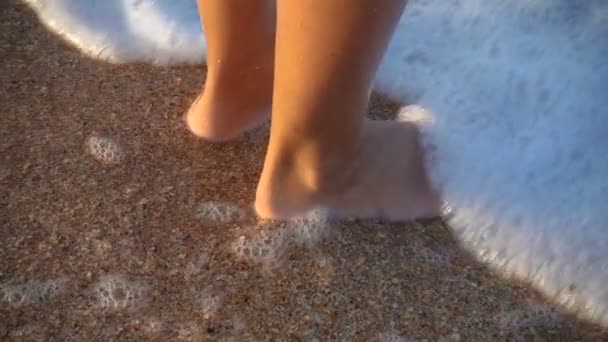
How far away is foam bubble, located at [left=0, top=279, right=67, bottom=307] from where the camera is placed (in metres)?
1.27

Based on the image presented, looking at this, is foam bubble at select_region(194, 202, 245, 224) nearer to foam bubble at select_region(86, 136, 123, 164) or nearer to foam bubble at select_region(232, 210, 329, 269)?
foam bubble at select_region(232, 210, 329, 269)

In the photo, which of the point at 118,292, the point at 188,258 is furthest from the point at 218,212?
the point at 118,292

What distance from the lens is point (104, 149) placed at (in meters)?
1.55

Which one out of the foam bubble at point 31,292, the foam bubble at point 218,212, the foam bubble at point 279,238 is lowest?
the foam bubble at point 31,292

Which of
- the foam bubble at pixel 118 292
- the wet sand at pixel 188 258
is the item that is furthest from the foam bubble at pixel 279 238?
the foam bubble at pixel 118 292

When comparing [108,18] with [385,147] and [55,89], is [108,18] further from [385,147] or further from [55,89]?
[385,147]

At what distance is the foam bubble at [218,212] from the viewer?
56.6 inches

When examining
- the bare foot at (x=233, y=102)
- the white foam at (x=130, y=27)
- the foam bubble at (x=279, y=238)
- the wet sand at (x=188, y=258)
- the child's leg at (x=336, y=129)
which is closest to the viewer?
the child's leg at (x=336, y=129)

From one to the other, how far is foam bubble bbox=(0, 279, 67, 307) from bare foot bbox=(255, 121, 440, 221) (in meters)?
0.42

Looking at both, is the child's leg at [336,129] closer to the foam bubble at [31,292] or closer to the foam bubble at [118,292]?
the foam bubble at [118,292]

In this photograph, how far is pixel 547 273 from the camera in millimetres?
1426

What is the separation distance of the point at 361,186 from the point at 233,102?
36cm

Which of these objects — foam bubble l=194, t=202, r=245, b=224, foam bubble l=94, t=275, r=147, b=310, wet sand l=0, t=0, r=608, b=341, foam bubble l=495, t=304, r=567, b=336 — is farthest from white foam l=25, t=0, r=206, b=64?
foam bubble l=495, t=304, r=567, b=336

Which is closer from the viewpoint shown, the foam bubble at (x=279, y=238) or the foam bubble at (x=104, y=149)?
the foam bubble at (x=279, y=238)
